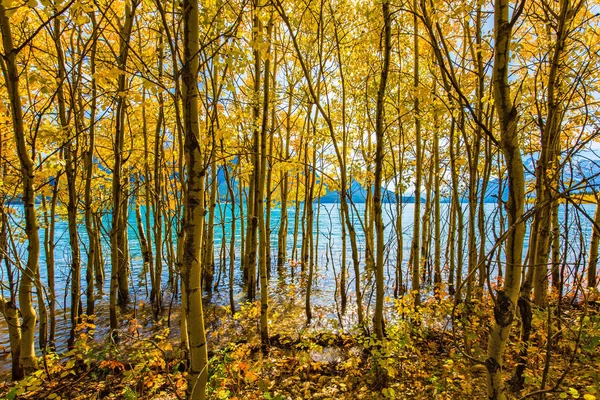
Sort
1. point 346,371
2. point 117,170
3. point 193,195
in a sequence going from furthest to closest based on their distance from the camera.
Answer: point 117,170 → point 346,371 → point 193,195

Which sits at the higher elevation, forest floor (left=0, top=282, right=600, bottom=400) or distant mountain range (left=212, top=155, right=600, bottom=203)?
distant mountain range (left=212, top=155, right=600, bottom=203)

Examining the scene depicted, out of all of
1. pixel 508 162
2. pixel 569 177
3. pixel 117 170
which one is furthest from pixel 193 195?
pixel 569 177

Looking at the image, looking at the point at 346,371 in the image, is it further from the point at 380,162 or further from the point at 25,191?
the point at 25,191

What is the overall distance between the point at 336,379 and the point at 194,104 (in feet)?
11.1

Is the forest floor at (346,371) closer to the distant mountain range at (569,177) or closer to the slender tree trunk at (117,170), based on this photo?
the slender tree trunk at (117,170)

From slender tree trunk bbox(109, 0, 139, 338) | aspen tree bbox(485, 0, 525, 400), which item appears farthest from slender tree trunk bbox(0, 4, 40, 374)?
aspen tree bbox(485, 0, 525, 400)

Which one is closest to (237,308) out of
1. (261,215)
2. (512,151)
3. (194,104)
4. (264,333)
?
(264,333)

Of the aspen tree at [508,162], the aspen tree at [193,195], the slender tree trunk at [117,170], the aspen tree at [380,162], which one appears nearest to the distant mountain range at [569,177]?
the aspen tree at [508,162]

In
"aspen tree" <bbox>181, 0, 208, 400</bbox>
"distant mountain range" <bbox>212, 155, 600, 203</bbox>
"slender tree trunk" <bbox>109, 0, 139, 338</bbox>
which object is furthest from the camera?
"slender tree trunk" <bbox>109, 0, 139, 338</bbox>

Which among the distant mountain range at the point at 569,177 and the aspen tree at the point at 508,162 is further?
the distant mountain range at the point at 569,177

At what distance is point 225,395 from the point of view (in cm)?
250

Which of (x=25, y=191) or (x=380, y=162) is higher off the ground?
(x=380, y=162)

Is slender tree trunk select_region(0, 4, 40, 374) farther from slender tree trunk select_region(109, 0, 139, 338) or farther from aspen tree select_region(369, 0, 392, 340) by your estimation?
aspen tree select_region(369, 0, 392, 340)

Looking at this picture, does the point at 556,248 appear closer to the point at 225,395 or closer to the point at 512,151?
the point at 512,151
